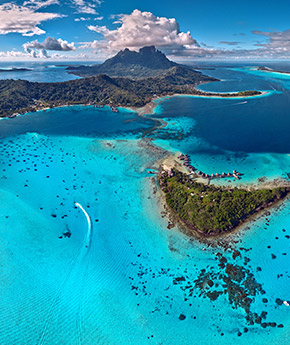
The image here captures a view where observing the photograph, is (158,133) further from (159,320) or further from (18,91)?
(18,91)

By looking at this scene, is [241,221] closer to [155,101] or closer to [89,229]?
[89,229]

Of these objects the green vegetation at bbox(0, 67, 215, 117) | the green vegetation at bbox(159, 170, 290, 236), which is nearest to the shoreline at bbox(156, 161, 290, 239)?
the green vegetation at bbox(159, 170, 290, 236)

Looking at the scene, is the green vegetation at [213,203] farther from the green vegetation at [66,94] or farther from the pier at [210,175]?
the green vegetation at [66,94]

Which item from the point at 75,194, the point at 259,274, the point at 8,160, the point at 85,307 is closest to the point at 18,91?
the point at 8,160

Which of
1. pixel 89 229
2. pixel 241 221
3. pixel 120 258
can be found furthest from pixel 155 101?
pixel 120 258

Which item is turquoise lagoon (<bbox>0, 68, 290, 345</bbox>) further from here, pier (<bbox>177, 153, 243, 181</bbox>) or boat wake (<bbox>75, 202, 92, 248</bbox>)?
pier (<bbox>177, 153, 243, 181</bbox>)
